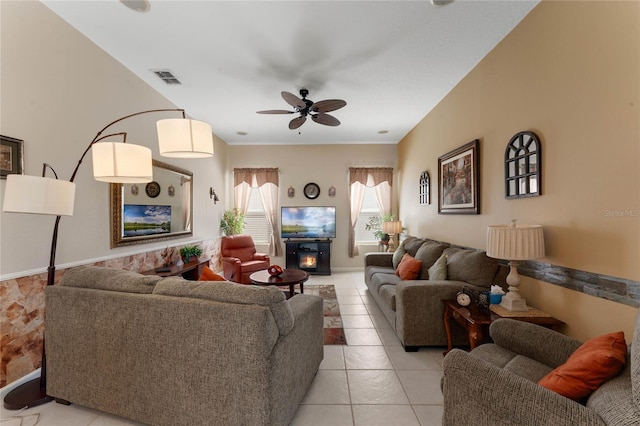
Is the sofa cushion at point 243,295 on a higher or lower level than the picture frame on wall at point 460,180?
lower

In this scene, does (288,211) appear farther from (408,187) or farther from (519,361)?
(519,361)

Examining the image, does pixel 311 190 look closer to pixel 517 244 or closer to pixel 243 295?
pixel 517 244

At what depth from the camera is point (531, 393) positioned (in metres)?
1.10

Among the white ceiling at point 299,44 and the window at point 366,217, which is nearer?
the white ceiling at point 299,44

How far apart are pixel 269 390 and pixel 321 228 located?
191 inches

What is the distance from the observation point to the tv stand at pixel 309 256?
6.09 m

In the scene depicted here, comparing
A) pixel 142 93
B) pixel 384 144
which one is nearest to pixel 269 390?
pixel 142 93

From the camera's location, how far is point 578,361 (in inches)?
47.8

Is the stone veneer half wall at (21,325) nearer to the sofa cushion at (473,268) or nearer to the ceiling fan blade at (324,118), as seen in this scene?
the ceiling fan blade at (324,118)

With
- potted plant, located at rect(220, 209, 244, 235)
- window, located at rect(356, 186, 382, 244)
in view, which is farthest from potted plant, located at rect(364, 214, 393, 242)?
potted plant, located at rect(220, 209, 244, 235)

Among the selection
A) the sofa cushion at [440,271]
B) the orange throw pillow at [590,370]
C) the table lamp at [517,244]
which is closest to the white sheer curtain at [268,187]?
the sofa cushion at [440,271]

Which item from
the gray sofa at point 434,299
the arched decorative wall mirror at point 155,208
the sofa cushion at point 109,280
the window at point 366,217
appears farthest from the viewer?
the window at point 366,217

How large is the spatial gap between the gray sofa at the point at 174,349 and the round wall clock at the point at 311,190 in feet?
15.5

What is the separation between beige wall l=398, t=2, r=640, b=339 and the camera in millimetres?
1601
